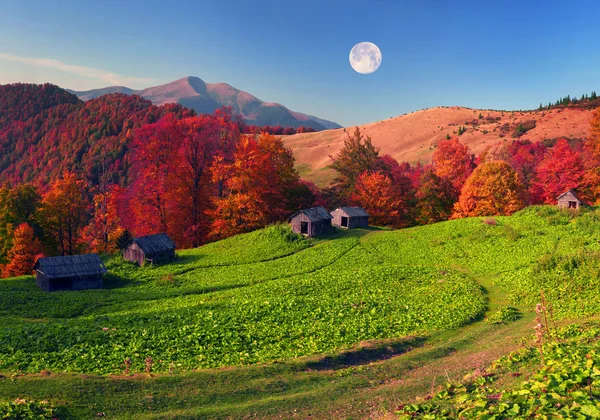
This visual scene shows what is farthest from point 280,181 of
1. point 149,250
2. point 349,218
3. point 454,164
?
point 454,164

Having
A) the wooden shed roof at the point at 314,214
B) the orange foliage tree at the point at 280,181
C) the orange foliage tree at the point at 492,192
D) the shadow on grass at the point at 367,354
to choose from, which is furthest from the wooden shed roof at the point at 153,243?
the orange foliage tree at the point at 492,192

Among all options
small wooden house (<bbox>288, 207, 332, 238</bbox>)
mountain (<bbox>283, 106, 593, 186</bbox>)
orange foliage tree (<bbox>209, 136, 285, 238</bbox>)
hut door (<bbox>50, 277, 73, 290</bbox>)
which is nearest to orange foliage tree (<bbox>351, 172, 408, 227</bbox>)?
small wooden house (<bbox>288, 207, 332, 238</bbox>)

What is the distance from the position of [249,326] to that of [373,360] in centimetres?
818

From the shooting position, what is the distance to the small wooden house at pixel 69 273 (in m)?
43.0

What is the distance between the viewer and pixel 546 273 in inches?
1479

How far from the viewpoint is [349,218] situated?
71.2m

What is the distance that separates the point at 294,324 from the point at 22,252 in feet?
146

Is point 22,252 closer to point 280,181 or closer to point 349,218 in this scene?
point 280,181

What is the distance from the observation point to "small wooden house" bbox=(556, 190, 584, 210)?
58.7 meters

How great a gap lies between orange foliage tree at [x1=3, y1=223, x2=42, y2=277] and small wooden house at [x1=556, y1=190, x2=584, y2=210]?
70.2m

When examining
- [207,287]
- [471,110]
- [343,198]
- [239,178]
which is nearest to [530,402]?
[207,287]

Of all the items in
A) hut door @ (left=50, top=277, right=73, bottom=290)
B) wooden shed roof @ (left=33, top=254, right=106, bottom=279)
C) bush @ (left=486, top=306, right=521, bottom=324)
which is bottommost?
hut door @ (left=50, top=277, right=73, bottom=290)

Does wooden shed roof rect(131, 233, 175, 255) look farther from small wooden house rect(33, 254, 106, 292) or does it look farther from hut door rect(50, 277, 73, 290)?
hut door rect(50, 277, 73, 290)

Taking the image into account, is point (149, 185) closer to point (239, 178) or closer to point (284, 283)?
point (239, 178)
